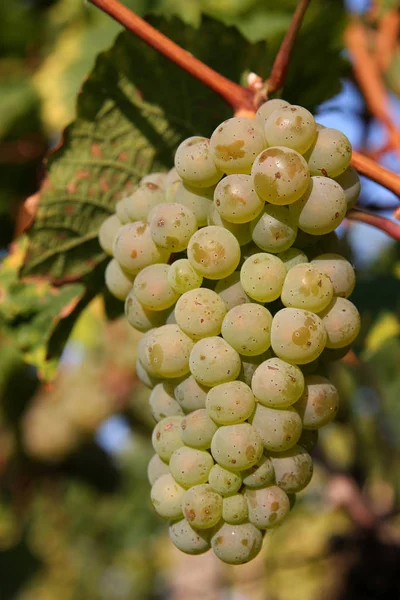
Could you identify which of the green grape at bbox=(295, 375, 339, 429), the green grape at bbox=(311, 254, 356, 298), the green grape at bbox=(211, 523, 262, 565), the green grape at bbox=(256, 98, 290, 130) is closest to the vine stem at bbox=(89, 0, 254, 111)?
the green grape at bbox=(256, 98, 290, 130)

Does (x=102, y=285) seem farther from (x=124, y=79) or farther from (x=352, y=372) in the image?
(x=352, y=372)

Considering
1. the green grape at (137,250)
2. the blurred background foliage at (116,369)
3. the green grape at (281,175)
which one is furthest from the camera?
the blurred background foliage at (116,369)

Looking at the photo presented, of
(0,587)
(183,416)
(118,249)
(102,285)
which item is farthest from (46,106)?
(0,587)

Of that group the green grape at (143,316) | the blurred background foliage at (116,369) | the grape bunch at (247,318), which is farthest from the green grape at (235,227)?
the blurred background foliage at (116,369)

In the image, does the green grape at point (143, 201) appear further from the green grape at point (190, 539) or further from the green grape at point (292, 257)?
the green grape at point (190, 539)

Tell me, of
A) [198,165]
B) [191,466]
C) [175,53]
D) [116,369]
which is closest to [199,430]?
[191,466]

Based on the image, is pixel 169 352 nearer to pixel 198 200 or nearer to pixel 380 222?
pixel 198 200
